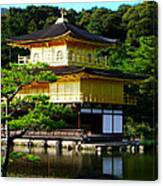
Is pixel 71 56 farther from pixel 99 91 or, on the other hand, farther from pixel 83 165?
pixel 83 165

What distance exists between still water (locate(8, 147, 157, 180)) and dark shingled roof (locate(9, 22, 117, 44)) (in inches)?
32.5

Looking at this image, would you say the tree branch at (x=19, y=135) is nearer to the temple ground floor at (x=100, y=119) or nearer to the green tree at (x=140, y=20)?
the temple ground floor at (x=100, y=119)

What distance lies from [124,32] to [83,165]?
3.28 ft

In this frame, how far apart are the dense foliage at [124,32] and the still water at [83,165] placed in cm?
29

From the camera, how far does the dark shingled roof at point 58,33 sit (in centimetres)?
471

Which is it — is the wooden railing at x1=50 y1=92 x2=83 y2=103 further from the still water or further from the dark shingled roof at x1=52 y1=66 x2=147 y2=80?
the still water

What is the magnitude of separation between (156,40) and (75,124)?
90 cm

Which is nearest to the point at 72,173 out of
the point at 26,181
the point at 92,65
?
the point at 26,181

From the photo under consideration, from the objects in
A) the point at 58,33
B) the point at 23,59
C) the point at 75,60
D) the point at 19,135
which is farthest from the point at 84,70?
the point at 19,135

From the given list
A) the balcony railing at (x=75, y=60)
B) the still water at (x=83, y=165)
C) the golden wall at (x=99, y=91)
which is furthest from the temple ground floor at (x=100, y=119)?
the balcony railing at (x=75, y=60)

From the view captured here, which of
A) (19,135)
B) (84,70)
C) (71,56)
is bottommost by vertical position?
(19,135)

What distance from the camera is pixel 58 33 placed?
15.7 feet

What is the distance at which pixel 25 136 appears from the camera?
193 inches

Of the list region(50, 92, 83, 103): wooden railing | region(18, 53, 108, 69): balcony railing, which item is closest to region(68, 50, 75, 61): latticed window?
region(18, 53, 108, 69): balcony railing
